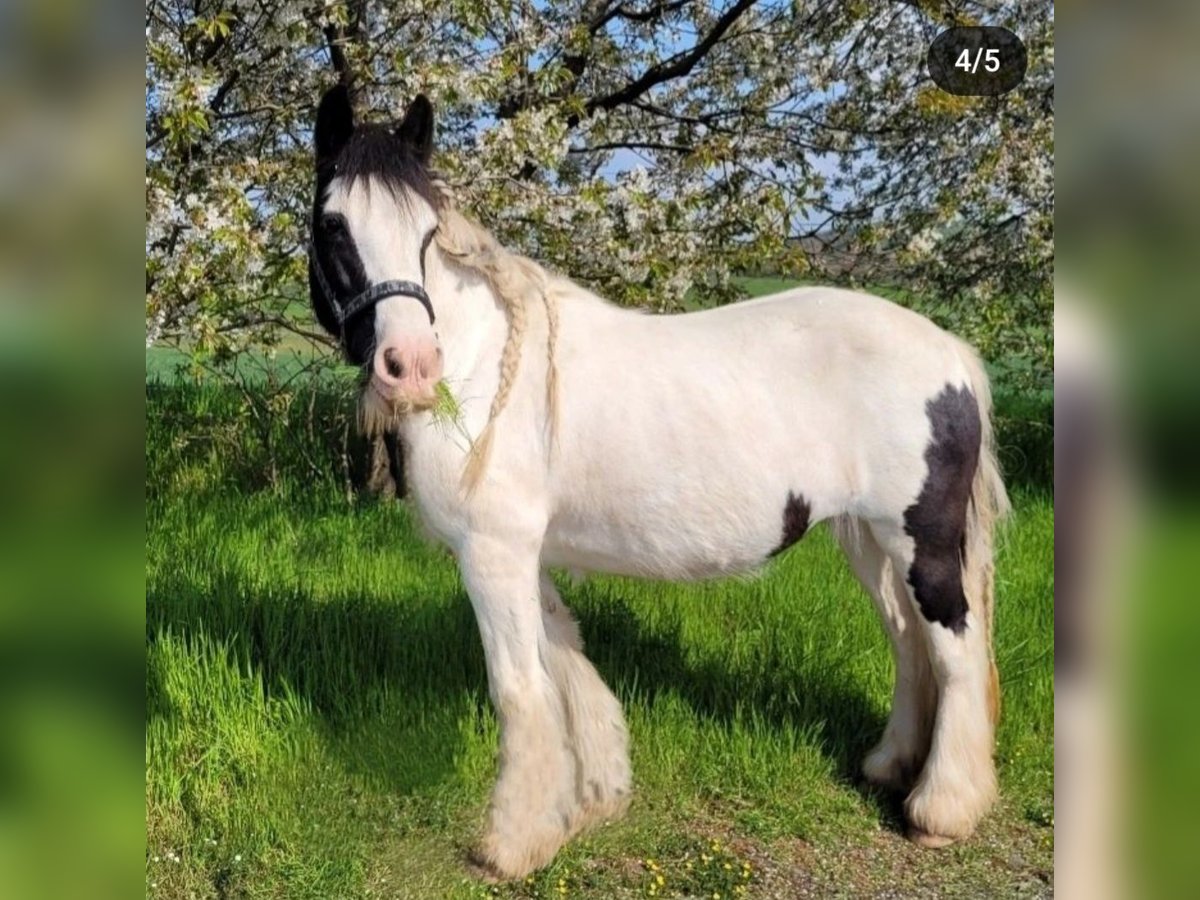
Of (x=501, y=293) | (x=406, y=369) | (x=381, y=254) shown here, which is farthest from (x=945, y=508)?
(x=381, y=254)

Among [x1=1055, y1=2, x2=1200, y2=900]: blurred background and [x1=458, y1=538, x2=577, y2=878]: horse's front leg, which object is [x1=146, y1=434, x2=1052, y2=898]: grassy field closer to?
[x1=458, y1=538, x2=577, y2=878]: horse's front leg

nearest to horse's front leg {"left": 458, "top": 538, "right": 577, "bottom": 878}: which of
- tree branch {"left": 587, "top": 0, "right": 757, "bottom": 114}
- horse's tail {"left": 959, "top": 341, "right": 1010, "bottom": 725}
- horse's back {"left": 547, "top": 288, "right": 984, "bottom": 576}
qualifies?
horse's back {"left": 547, "top": 288, "right": 984, "bottom": 576}

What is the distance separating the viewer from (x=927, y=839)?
82.8 inches

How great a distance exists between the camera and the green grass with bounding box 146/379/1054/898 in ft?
6.79

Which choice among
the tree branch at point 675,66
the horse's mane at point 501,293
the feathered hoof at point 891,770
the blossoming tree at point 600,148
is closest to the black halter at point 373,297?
the horse's mane at point 501,293

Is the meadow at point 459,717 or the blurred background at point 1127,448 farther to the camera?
the meadow at point 459,717

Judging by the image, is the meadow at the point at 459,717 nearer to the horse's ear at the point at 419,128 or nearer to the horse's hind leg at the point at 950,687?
the horse's hind leg at the point at 950,687

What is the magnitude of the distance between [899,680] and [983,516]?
0.44 meters

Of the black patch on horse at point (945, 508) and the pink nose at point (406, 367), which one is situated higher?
the pink nose at point (406, 367)

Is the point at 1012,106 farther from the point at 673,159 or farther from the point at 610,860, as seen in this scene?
the point at 610,860

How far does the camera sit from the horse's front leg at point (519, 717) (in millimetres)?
1852

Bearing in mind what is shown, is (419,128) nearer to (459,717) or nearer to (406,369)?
(406,369)

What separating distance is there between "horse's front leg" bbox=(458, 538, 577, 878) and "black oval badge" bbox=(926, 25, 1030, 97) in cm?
136

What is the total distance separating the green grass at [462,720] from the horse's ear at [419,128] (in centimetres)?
95
